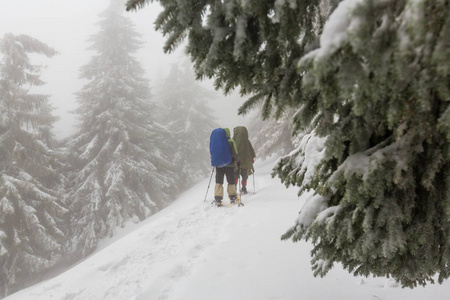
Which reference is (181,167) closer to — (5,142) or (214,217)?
(5,142)

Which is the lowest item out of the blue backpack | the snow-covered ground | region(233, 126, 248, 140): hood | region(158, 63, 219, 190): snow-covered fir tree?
the snow-covered ground

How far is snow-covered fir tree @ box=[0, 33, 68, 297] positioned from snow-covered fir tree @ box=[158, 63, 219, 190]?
10598mm

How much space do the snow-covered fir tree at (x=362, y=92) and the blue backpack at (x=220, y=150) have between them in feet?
16.9

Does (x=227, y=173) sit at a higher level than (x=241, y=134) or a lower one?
lower

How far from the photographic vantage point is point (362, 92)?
4.01 feet

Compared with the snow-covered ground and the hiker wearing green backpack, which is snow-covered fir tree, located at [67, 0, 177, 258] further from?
the snow-covered ground

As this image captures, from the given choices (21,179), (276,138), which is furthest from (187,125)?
(21,179)

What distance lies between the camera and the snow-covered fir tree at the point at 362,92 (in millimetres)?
1108

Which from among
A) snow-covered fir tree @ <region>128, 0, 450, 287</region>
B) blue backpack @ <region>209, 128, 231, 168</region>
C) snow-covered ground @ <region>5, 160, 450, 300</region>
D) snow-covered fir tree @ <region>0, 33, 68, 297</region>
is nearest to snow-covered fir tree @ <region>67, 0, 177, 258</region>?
snow-covered fir tree @ <region>0, 33, 68, 297</region>

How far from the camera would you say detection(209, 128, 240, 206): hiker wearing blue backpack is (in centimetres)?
742

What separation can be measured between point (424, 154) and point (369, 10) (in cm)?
103

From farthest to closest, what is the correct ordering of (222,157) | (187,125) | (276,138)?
(187,125), (276,138), (222,157)

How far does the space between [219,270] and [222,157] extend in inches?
148

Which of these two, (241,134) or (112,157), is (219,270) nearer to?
(241,134)
